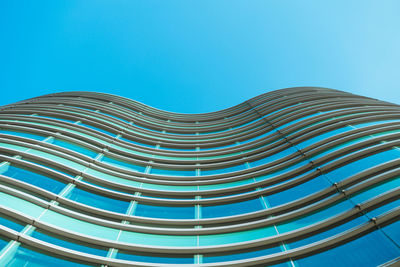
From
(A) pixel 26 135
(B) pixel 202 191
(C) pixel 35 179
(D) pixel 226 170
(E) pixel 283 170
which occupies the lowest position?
(C) pixel 35 179

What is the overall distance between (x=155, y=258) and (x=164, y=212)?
2383mm

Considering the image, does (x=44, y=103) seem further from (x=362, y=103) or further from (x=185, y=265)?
(x=362, y=103)

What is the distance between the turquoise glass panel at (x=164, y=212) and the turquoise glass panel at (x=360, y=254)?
14.3 feet

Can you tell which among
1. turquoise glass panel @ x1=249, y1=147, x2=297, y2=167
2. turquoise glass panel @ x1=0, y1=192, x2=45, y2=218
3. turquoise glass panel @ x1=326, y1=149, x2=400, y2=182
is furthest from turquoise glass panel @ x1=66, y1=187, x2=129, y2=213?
turquoise glass panel @ x1=326, y1=149, x2=400, y2=182

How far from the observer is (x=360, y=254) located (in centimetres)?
698

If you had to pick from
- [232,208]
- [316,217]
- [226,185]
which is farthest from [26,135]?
[316,217]

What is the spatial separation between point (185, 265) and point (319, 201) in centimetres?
458

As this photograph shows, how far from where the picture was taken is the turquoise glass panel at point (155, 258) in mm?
8359

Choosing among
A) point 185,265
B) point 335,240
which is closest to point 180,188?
point 185,265

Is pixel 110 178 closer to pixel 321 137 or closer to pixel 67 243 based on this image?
pixel 67 243

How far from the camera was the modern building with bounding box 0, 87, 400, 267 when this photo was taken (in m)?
7.78

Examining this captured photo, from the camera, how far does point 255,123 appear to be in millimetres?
18828

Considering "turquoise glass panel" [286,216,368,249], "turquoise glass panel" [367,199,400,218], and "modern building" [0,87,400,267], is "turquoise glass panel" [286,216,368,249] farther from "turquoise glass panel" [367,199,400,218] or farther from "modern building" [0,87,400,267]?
"turquoise glass panel" [367,199,400,218]

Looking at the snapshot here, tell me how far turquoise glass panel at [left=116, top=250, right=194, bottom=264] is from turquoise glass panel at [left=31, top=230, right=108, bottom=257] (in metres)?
0.52
